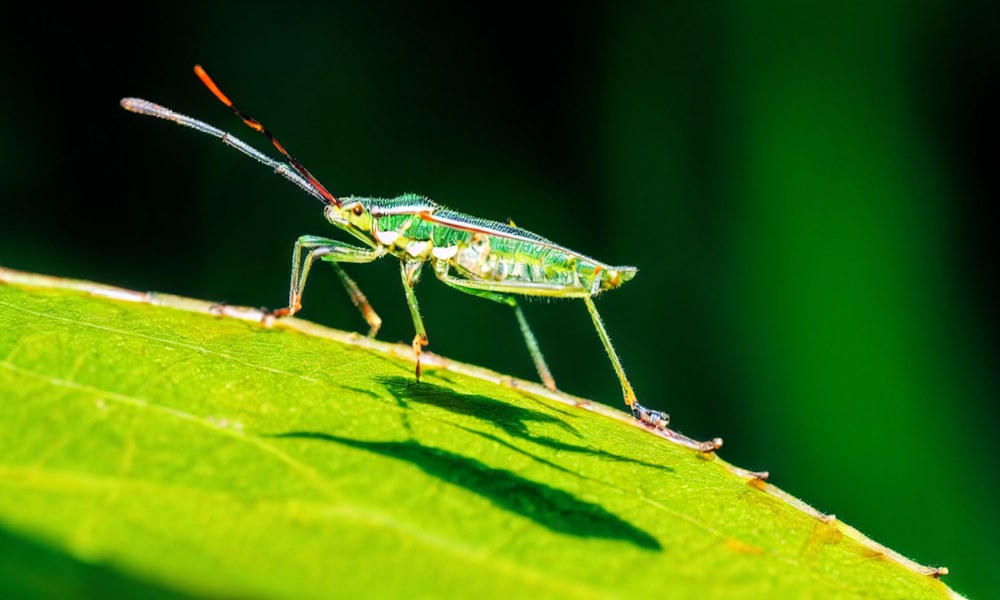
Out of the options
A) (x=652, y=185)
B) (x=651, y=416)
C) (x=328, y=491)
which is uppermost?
(x=652, y=185)

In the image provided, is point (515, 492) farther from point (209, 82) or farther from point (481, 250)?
point (209, 82)

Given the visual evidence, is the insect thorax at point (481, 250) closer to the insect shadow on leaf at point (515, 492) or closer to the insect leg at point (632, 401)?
the insect leg at point (632, 401)

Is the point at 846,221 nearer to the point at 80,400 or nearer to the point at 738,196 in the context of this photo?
the point at 738,196

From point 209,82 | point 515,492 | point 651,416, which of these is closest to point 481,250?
point 651,416

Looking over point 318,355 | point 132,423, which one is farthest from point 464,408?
point 132,423

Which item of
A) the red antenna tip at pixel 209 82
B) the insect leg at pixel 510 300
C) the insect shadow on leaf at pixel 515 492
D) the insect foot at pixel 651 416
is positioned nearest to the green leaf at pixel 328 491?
the insect shadow on leaf at pixel 515 492

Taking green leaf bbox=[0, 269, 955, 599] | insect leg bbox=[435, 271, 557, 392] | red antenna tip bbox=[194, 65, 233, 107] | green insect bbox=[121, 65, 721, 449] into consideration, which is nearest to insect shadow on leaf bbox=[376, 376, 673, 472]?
green leaf bbox=[0, 269, 955, 599]

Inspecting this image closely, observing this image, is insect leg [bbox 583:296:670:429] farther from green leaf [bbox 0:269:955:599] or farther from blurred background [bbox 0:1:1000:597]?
blurred background [bbox 0:1:1000:597]
